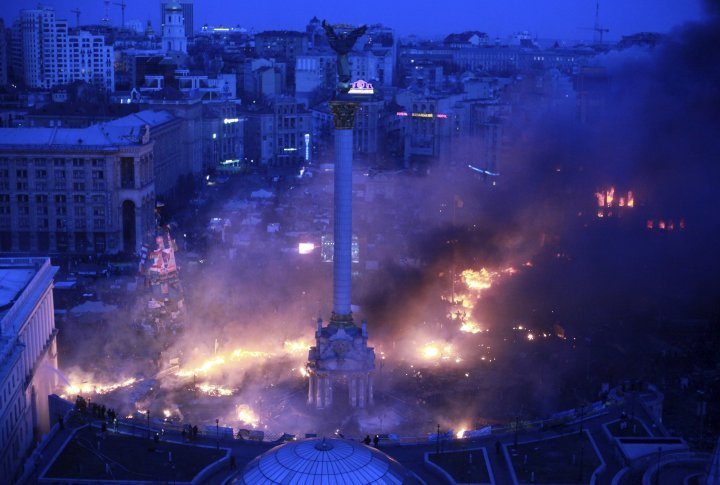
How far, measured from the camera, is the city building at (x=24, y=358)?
15328 mm

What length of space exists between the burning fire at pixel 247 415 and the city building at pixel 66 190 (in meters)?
15.3

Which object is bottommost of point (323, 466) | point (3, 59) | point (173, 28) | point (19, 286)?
point (323, 466)

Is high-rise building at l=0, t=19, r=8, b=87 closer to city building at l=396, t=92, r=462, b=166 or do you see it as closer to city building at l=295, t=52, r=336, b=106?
city building at l=295, t=52, r=336, b=106

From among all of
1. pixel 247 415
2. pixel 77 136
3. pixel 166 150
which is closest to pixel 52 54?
pixel 166 150

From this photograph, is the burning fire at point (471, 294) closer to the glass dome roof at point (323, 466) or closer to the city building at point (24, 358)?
the city building at point (24, 358)

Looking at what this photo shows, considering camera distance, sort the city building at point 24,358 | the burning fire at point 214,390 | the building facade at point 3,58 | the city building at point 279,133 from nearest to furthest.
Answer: the city building at point 24,358
the burning fire at point 214,390
the city building at point 279,133
the building facade at point 3,58

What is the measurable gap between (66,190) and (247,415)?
1653cm

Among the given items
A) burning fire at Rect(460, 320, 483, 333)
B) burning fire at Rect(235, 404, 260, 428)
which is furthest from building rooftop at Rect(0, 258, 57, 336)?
burning fire at Rect(460, 320, 483, 333)

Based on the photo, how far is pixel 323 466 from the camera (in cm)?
1348

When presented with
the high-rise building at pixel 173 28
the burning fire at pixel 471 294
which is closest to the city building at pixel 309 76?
the high-rise building at pixel 173 28

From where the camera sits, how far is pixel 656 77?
35.4 m

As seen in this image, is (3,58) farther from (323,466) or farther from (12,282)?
(323,466)

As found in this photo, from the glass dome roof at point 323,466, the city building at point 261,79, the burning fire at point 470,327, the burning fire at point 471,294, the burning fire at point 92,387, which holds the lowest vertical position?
the burning fire at point 92,387

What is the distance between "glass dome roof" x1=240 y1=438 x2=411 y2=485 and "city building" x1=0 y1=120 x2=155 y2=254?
20467mm
